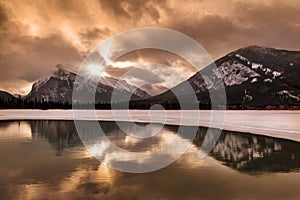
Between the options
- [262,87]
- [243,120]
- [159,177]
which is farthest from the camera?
[262,87]

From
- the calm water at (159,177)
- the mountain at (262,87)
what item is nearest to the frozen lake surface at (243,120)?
the calm water at (159,177)

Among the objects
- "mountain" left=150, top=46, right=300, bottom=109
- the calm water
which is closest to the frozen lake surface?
the calm water

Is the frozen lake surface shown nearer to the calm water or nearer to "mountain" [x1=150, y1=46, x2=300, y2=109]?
the calm water

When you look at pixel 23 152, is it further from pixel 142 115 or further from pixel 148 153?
pixel 142 115

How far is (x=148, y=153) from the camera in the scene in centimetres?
1845

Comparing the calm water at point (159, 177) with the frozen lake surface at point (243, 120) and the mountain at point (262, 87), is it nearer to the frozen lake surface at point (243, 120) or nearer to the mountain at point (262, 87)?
the frozen lake surface at point (243, 120)

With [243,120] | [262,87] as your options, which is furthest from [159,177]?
[262,87]

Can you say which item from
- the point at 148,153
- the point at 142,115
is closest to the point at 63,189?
the point at 148,153

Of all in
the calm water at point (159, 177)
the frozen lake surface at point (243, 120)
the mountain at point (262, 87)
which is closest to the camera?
the calm water at point (159, 177)

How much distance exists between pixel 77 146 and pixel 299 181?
513 inches

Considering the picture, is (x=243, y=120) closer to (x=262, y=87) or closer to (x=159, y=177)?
(x=159, y=177)

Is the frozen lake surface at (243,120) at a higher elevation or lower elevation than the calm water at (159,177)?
higher

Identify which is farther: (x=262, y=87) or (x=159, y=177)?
(x=262, y=87)

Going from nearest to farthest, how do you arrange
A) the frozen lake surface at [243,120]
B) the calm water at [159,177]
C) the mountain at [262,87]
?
the calm water at [159,177], the frozen lake surface at [243,120], the mountain at [262,87]
